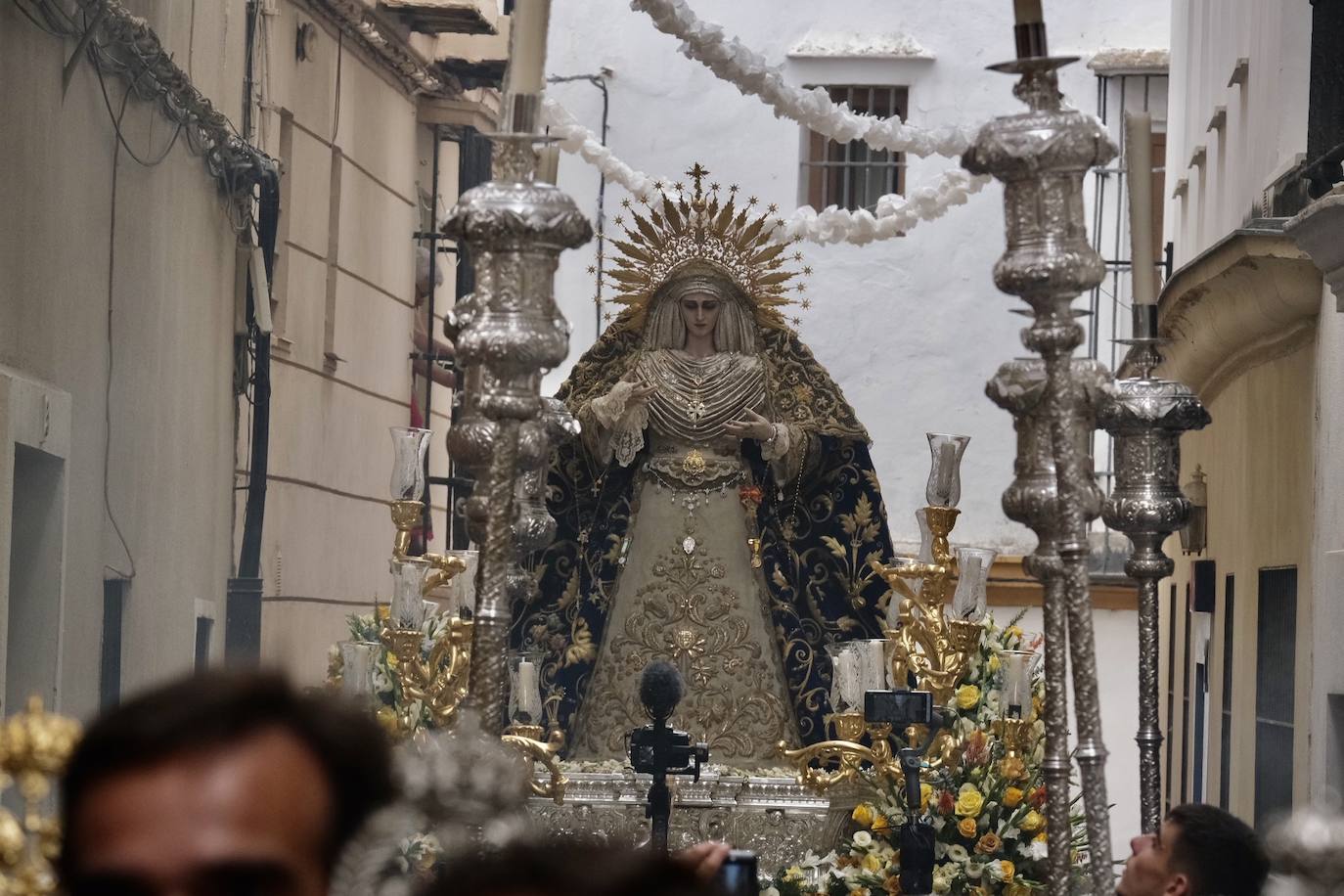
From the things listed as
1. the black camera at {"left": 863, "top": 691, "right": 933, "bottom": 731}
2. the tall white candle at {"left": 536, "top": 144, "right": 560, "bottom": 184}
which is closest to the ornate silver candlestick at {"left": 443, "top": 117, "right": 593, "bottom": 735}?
the tall white candle at {"left": 536, "top": 144, "right": 560, "bottom": 184}

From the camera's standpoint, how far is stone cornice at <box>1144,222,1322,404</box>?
28.4 ft

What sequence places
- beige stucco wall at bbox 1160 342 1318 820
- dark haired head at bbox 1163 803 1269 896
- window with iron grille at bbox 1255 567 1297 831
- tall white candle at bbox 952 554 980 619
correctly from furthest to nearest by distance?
window with iron grille at bbox 1255 567 1297 831 → beige stucco wall at bbox 1160 342 1318 820 → tall white candle at bbox 952 554 980 619 → dark haired head at bbox 1163 803 1269 896

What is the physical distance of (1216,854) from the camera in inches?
153

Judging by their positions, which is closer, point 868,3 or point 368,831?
point 368,831

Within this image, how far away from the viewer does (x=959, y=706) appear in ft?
22.6

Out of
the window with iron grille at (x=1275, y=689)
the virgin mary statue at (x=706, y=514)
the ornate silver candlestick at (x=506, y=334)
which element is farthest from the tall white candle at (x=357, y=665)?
the window with iron grille at (x=1275, y=689)

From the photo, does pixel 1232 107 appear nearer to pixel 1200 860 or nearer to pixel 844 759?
pixel 844 759

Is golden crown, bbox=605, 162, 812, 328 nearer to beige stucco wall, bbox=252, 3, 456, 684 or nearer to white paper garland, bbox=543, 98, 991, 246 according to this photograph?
white paper garland, bbox=543, 98, 991, 246

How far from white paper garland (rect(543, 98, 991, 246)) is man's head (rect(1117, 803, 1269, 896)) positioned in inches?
235

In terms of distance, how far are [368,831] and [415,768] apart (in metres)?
0.35

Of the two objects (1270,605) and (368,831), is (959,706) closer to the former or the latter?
(1270,605)

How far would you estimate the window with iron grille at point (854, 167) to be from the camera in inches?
656

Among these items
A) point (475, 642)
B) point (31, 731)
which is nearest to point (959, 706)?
point (475, 642)

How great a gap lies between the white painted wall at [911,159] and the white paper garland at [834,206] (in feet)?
20.7
